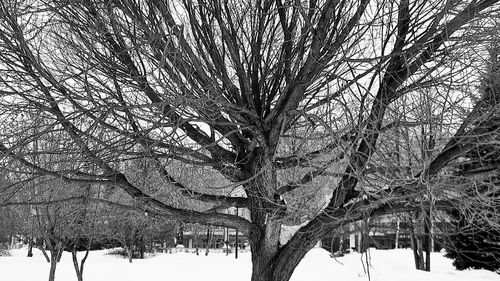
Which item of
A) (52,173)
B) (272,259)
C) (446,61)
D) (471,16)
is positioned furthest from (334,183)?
(52,173)

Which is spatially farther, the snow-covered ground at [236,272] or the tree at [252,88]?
the snow-covered ground at [236,272]

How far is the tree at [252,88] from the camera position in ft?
12.1

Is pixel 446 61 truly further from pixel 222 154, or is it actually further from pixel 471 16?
pixel 222 154

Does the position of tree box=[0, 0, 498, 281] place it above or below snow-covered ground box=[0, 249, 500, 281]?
above

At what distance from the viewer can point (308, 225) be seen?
5.28m

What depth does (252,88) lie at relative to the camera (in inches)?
193

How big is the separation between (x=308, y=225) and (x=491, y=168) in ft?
6.78

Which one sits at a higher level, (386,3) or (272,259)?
(386,3)

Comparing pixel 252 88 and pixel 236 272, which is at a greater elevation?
pixel 252 88

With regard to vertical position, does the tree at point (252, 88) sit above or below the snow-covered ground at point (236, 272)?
above

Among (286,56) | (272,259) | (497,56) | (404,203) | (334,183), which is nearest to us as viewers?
(497,56)

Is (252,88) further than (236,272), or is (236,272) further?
(236,272)

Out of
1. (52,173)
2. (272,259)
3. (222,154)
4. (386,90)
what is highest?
(386,90)

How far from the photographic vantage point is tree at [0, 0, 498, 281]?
3678mm
